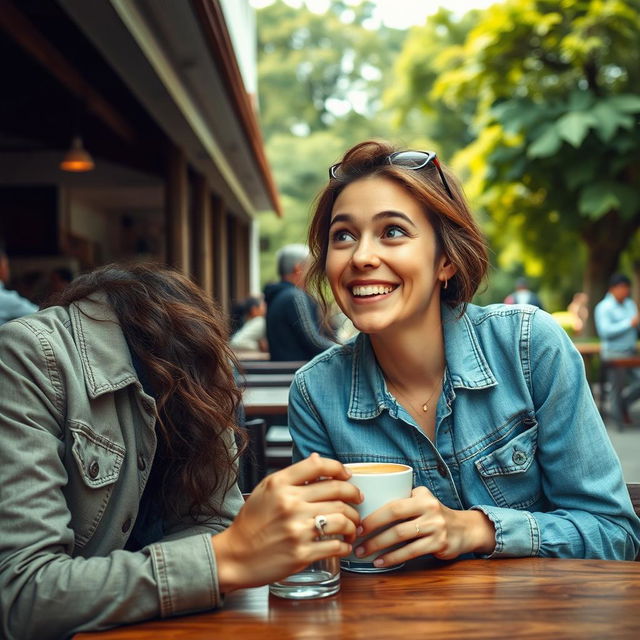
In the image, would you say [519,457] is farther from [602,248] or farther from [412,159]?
[602,248]

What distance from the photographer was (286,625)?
105cm

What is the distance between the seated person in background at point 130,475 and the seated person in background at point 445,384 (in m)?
0.27

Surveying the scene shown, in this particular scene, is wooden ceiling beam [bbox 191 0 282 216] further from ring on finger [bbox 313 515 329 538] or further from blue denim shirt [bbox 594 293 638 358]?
blue denim shirt [bbox 594 293 638 358]

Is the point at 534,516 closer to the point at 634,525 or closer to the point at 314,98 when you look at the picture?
the point at 634,525

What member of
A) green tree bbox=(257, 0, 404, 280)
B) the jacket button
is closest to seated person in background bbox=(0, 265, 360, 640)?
the jacket button

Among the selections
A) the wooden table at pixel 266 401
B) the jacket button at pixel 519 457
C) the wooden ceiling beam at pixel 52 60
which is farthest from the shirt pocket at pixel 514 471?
→ the wooden ceiling beam at pixel 52 60

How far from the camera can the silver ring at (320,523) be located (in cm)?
109

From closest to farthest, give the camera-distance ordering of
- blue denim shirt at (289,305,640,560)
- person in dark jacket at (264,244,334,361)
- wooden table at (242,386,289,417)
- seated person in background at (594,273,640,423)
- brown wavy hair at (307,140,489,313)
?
blue denim shirt at (289,305,640,560), brown wavy hair at (307,140,489,313), wooden table at (242,386,289,417), person in dark jacket at (264,244,334,361), seated person in background at (594,273,640,423)

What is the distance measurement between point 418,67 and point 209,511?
61.4 feet

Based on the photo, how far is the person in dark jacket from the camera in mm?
4805

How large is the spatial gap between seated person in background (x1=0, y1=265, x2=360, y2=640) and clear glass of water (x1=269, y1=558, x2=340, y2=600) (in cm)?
5

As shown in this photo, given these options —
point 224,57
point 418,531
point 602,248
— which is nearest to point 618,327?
point 602,248

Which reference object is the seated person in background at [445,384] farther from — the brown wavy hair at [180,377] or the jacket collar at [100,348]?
the jacket collar at [100,348]

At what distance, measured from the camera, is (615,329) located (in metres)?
8.98
